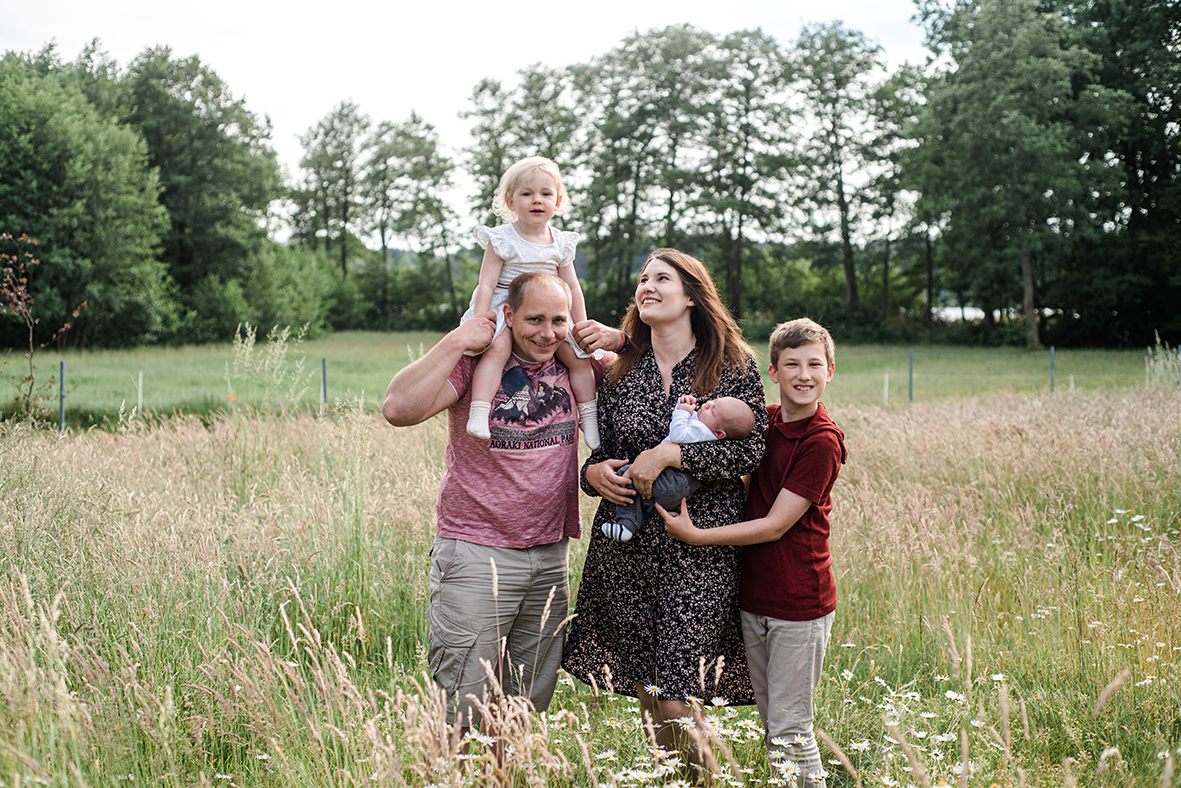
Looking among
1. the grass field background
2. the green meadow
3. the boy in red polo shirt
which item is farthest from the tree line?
the boy in red polo shirt

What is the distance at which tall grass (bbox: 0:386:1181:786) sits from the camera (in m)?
2.23

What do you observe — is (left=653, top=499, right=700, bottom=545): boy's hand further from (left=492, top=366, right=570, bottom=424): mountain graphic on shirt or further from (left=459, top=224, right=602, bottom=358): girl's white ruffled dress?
(left=459, top=224, right=602, bottom=358): girl's white ruffled dress

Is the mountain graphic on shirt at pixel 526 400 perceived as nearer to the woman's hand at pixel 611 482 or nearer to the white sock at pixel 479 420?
the white sock at pixel 479 420

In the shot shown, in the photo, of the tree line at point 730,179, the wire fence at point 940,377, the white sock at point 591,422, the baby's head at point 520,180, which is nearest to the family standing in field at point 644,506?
the white sock at point 591,422

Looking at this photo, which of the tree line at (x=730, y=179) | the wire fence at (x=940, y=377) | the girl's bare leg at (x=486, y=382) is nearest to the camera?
the girl's bare leg at (x=486, y=382)

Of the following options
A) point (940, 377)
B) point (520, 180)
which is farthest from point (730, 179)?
point (520, 180)

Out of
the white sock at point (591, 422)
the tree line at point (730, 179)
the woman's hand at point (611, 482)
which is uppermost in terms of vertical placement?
the tree line at point (730, 179)

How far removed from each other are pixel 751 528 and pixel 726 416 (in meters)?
0.39

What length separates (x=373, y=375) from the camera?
22.8 meters

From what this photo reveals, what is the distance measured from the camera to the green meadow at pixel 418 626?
87.7 inches

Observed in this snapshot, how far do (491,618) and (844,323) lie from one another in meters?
41.7

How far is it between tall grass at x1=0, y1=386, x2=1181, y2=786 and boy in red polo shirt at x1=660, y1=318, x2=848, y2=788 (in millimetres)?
233

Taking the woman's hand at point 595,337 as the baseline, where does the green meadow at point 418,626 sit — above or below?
below

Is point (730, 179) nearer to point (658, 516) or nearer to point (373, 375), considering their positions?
point (373, 375)
